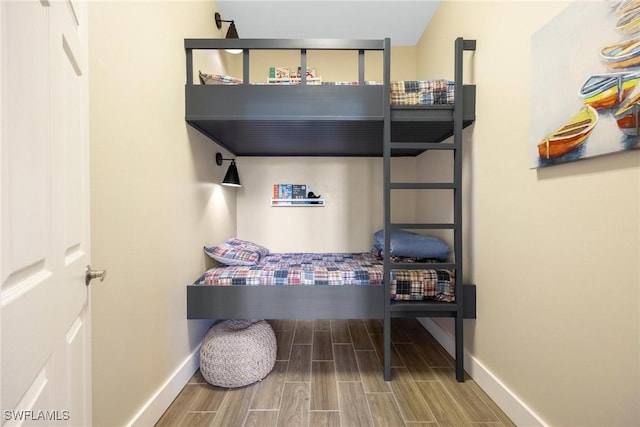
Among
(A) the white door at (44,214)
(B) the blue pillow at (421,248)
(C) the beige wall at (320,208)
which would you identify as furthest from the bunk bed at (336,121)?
(C) the beige wall at (320,208)

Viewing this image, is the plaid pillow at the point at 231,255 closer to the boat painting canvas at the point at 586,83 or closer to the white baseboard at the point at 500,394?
the white baseboard at the point at 500,394

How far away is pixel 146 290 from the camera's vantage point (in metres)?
1.44

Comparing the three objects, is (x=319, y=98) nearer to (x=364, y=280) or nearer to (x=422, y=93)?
(x=422, y=93)

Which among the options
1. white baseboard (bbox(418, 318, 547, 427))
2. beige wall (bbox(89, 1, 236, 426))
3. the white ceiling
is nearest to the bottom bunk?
white baseboard (bbox(418, 318, 547, 427))

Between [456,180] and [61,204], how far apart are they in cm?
205

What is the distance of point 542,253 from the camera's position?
134cm

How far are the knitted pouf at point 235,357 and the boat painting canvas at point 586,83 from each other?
2.03 m

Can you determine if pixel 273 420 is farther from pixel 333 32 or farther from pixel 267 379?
pixel 333 32

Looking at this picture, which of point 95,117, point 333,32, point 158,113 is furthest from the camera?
point 333,32

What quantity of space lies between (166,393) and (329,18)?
11.2ft

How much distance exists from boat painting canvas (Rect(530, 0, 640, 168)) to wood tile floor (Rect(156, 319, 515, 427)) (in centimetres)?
150

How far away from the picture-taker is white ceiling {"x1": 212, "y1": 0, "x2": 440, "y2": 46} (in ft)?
8.16

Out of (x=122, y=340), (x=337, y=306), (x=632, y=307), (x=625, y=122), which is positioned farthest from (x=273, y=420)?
(x=625, y=122)

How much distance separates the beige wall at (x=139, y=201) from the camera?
45.1 inches
